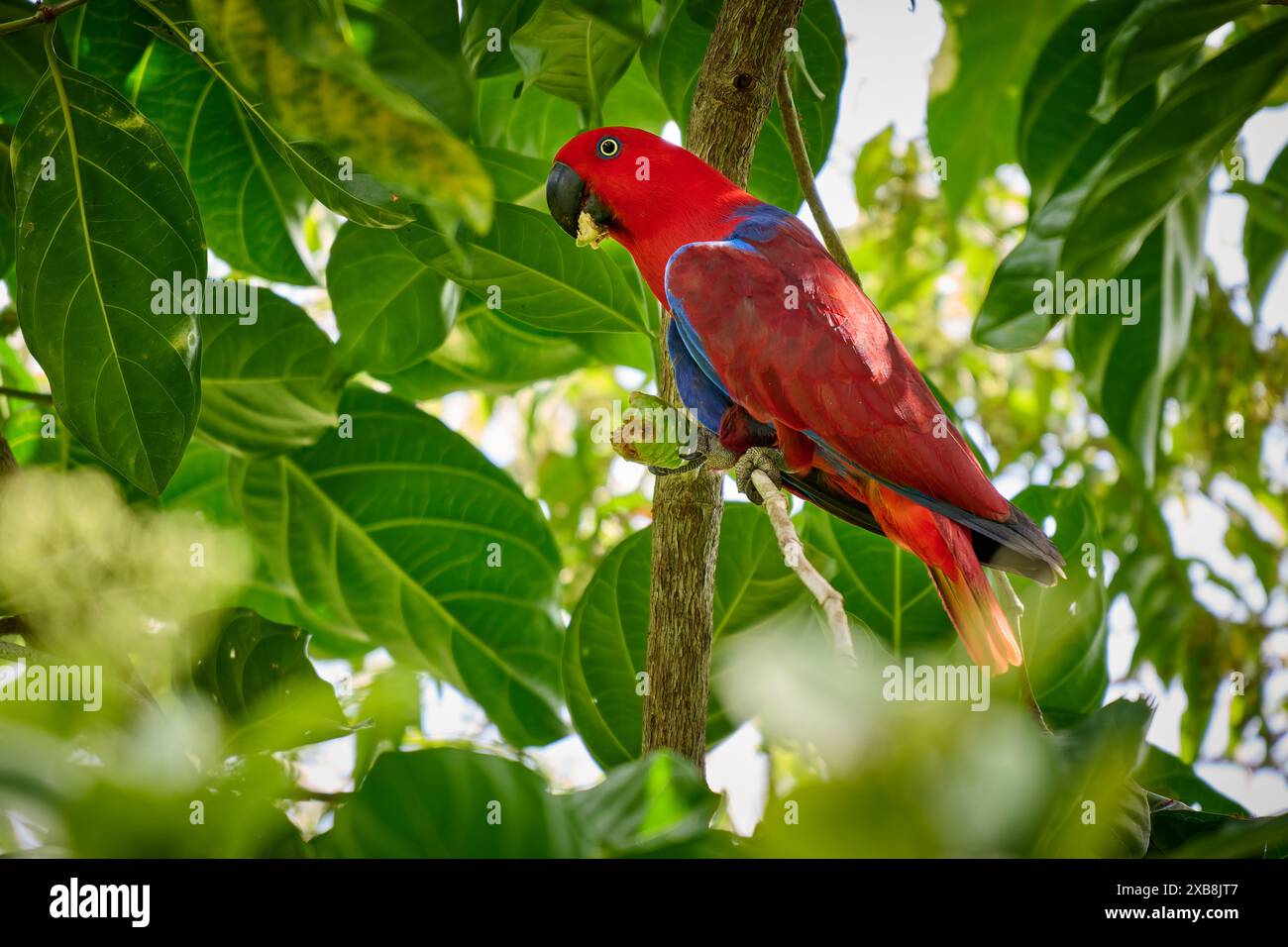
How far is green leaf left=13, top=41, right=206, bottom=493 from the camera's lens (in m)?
0.67

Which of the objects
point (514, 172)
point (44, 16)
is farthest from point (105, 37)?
point (514, 172)

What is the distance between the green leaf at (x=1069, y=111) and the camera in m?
0.94

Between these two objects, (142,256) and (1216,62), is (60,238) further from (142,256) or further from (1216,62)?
(1216,62)

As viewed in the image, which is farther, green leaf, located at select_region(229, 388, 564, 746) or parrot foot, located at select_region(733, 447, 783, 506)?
green leaf, located at select_region(229, 388, 564, 746)

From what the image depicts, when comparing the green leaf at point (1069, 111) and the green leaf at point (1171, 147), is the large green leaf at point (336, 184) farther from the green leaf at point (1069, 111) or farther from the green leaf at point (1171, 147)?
the green leaf at point (1069, 111)

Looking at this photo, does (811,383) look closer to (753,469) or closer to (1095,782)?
(753,469)

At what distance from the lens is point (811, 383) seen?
0.74 metres

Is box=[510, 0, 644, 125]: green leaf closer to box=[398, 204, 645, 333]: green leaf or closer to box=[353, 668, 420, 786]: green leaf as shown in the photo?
box=[398, 204, 645, 333]: green leaf

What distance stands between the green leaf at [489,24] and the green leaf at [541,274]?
101mm

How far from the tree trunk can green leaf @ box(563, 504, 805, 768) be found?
4.4 inches

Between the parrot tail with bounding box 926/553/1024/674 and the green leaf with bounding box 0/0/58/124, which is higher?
the green leaf with bounding box 0/0/58/124

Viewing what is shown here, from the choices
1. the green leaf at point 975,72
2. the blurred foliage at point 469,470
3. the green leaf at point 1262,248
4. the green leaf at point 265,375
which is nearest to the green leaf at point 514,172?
the blurred foliage at point 469,470

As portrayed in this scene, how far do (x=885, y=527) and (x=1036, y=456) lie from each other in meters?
1.35

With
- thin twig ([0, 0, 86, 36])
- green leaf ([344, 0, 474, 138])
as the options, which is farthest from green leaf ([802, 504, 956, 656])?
thin twig ([0, 0, 86, 36])
